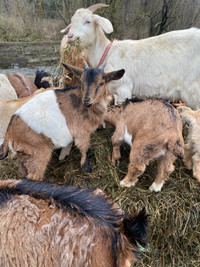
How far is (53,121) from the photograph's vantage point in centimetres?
247

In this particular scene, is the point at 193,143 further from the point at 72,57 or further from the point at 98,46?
the point at 72,57

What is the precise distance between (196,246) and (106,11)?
25.4 ft

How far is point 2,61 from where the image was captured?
734 centimetres

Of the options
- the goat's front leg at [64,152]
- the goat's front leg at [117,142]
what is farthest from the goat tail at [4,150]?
the goat's front leg at [117,142]

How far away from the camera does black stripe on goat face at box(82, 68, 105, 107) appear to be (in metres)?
2.41

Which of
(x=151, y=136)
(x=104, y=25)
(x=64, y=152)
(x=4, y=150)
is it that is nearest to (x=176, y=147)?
(x=151, y=136)

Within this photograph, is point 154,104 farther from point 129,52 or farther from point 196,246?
point 196,246

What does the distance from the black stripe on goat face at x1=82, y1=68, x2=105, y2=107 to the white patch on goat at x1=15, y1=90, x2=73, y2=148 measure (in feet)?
1.34

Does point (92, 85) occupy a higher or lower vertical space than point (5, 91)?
higher

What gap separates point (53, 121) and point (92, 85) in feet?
2.20

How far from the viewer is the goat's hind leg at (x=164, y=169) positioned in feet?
7.48

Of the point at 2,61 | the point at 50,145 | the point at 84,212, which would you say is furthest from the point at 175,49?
the point at 2,61

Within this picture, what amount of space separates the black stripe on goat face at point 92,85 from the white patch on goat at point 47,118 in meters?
0.41

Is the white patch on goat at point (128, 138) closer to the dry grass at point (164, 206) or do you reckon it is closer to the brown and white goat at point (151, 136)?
the brown and white goat at point (151, 136)
